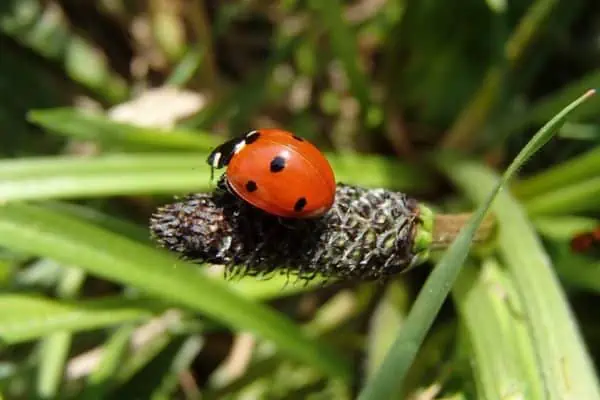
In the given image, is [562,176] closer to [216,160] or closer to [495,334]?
[495,334]

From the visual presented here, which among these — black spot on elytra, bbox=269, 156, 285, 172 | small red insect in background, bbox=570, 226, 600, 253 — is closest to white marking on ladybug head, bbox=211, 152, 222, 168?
black spot on elytra, bbox=269, 156, 285, 172

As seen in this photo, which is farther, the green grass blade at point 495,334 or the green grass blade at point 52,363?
the green grass blade at point 52,363

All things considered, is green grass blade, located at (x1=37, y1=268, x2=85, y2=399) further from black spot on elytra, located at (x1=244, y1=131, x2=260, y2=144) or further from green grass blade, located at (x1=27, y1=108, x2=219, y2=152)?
black spot on elytra, located at (x1=244, y1=131, x2=260, y2=144)

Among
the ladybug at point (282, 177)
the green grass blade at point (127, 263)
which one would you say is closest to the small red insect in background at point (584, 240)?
the green grass blade at point (127, 263)

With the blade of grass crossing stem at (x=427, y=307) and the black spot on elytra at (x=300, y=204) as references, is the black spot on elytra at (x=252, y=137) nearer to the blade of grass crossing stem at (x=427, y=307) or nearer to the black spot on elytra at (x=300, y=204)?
the black spot on elytra at (x=300, y=204)

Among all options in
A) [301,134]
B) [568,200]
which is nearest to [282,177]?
[568,200]

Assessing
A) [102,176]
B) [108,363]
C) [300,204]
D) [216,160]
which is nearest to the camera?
[300,204]

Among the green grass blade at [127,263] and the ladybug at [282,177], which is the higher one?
the green grass blade at [127,263]
